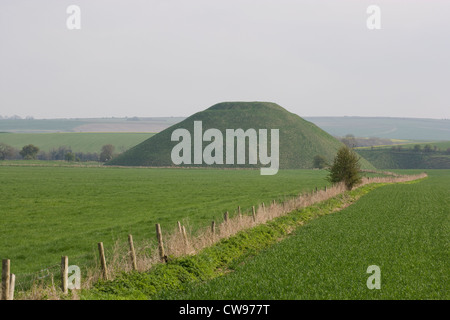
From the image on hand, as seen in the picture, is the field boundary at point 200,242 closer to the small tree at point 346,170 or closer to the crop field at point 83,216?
the crop field at point 83,216

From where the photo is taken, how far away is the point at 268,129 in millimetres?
180500

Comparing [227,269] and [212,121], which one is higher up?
[212,121]

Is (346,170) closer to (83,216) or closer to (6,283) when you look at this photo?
(83,216)

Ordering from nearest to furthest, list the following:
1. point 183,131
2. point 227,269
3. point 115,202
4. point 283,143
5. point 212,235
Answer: point 227,269, point 212,235, point 115,202, point 283,143, point 183,131

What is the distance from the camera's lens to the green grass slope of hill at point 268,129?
16238 cm

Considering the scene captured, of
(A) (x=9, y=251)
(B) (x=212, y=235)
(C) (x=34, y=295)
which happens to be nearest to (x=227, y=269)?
(B) (x=212, y=235)

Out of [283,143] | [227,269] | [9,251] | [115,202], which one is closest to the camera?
[227,269]

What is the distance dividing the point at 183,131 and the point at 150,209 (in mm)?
143238

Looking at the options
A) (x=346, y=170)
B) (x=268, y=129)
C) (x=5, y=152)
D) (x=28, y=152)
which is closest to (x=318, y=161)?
(x=268, y=129)

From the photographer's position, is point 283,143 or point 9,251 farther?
point 283,143

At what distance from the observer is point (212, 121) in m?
189

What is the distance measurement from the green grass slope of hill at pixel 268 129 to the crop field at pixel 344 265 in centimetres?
12250

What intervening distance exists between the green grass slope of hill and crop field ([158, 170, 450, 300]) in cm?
12250
